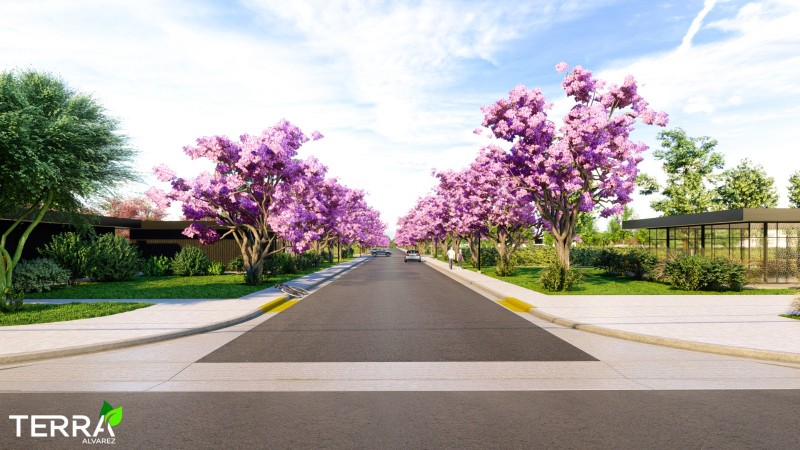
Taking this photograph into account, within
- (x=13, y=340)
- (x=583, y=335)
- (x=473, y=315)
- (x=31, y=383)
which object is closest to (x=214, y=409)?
(x=31, y=383)

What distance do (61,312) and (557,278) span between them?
16.2m

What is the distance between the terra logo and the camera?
5.39 metres

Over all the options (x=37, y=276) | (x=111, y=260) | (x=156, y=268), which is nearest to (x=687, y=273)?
(x=37, y=276)

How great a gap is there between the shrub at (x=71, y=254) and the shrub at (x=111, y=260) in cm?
32

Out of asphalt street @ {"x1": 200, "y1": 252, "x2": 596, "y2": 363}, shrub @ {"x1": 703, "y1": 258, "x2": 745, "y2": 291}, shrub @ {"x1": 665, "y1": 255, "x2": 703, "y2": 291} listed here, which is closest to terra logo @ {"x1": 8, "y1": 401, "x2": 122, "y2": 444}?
asphalt street @ {"x1": 200, "y1": 252, "x2": 596, "y2": 363}

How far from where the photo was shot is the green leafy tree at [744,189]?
199ft

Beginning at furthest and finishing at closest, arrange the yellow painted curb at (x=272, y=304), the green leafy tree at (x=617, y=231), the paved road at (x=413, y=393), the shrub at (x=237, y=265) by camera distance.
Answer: the green leafy tree at (x=617, y=231), the shrub at (x=237, y=265), the yellow painted curb at (x=272, y=304), the paved road at (x=413, y=393)

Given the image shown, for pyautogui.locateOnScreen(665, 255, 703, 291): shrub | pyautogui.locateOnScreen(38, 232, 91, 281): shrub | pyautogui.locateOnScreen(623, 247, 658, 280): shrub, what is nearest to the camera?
pyautogui.locateOnScreen(665, 255, 703, 291): shrub

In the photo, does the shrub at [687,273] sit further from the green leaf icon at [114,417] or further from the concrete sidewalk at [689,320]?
the green leaf icon at [114,417]

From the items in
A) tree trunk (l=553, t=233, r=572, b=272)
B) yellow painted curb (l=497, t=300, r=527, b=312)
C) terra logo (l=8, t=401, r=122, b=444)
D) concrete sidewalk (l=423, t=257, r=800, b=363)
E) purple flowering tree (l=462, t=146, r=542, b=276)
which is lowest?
yellow painted curb (l=497, t=300, r=527, b=312)

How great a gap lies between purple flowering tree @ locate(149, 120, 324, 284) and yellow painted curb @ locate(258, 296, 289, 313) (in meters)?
6.64

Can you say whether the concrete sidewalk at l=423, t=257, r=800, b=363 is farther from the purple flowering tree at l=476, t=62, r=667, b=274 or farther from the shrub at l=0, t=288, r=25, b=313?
the shrub at l=0, t=288, r=25, b=313

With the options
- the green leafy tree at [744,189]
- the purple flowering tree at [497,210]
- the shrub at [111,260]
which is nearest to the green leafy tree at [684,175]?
the green leafy tree at [744,189]

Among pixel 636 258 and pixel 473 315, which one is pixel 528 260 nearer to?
pixel 636 258
